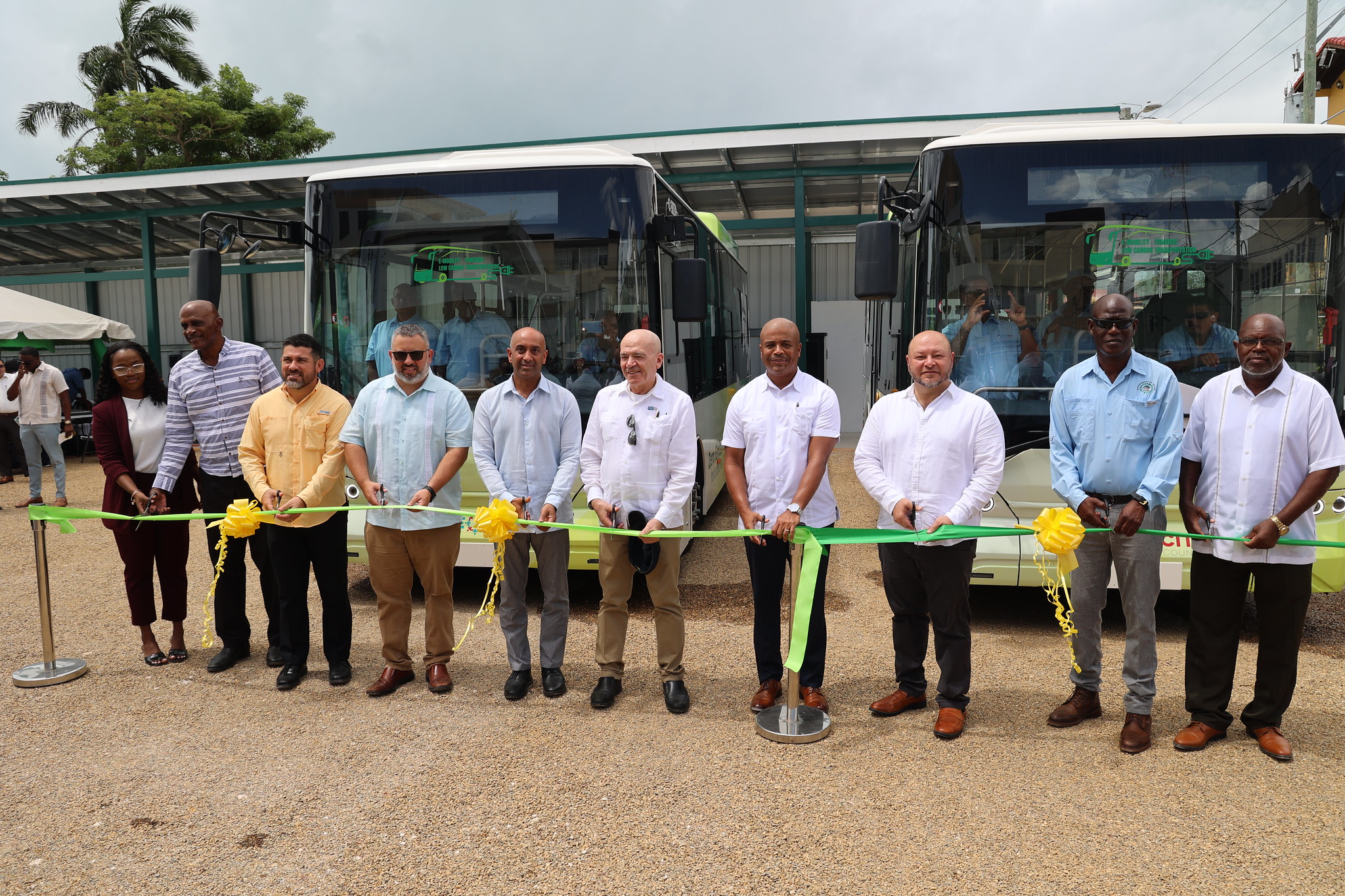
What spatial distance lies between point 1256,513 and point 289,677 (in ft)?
16.2

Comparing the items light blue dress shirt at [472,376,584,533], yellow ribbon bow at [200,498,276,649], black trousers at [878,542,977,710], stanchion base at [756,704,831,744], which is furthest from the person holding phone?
yellow ribbon bow at [200,498,276,649]

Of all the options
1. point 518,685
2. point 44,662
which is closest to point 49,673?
point 44,662

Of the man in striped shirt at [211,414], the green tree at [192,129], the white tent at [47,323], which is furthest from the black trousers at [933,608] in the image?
the green tree at [192,129]

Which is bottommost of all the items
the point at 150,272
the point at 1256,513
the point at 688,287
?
the point at 1256,513

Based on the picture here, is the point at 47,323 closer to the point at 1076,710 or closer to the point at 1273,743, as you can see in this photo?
the point at 1076,710

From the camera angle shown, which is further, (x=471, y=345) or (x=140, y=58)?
(x=140, y=58)

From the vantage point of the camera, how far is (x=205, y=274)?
6.03 m

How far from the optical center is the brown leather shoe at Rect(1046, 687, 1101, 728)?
4230 millimetres

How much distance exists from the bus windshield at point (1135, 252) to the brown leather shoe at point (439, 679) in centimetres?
358

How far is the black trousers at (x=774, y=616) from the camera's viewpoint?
4.41 metres

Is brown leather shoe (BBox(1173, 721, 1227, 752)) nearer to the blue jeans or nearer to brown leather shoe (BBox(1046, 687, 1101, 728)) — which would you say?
brown leather shoe (BBox(1046, 687, 1101, 728))

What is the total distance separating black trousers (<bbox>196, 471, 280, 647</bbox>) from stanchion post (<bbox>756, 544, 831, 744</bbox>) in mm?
3054

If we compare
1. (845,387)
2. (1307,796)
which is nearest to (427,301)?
(1307,796)

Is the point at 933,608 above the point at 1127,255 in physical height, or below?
below
